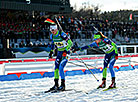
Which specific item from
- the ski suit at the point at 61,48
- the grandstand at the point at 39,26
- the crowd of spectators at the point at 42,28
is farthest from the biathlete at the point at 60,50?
the crowd of spectators at the point at 42,28

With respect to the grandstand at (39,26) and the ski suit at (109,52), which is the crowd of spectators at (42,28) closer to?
the grandstand at (39,26)

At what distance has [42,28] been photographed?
99.7ft

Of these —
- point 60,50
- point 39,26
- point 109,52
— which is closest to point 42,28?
point 39,26

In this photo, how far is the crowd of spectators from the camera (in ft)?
94.9

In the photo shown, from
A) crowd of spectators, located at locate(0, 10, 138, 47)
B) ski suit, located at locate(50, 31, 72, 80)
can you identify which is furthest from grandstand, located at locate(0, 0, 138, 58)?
ski suit, located at locate(50, 31, 72, 80)

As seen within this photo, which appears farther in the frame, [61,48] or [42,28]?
[42,28]

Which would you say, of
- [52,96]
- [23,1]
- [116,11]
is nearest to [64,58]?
[52,96]

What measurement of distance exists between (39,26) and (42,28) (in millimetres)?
498

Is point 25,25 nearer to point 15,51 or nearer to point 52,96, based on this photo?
point 15,51

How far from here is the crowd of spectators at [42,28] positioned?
2892 centimetres

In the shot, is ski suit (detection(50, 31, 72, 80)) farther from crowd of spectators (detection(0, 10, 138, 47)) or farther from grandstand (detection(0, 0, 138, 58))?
crowd of spectators (detection(0, 10, 138, 47))

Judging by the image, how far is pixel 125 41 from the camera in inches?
1380

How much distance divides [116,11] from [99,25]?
245ft

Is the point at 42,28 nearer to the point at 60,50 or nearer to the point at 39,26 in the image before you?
the point at 39,26
